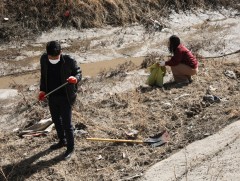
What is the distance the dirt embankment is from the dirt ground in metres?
1.22

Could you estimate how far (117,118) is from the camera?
6.83 m

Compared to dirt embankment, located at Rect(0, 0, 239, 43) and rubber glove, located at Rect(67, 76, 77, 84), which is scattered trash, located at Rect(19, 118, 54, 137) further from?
dirt embankment, located at Rect(0, 0, 239, 43)

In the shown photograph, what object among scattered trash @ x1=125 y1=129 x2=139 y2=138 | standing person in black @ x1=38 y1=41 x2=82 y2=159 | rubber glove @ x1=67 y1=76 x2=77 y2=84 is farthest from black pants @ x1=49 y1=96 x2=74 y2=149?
scattered trash @ x1=125 y1=129 x2=139 y2=138

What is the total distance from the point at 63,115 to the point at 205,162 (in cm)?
181

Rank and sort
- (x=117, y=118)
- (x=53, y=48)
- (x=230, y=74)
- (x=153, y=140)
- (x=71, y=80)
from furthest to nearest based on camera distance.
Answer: (x=230, y=74) → (x=117, y=118) → (x=153, y=140) → (x=71, y=80) → (x=53, y=48)

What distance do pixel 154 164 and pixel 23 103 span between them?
9.81ft

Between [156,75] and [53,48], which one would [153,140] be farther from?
[156,75]

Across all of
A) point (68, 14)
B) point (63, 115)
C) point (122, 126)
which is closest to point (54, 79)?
point (63, 115)

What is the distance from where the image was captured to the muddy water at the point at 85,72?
8.83 m

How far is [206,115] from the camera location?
6629mm

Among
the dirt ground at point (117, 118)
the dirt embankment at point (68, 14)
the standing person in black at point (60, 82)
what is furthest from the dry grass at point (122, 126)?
the dirt embankment at point (68, 14)

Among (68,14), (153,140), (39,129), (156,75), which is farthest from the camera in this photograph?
(68,14)

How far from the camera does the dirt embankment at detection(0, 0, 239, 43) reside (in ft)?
34.7

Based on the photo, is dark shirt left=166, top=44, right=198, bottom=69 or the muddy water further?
the muddy water
